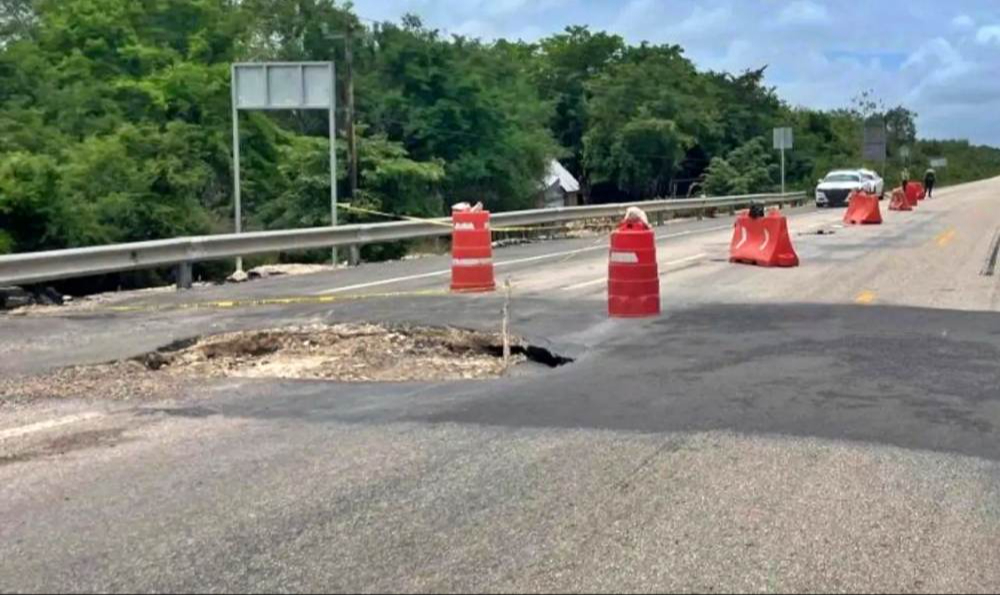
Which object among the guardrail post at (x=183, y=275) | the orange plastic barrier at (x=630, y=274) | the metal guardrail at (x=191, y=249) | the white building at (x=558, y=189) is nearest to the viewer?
the orange plastic barrier at (x=630, y=274)

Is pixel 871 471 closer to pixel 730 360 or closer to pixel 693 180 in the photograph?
pixel 730 360

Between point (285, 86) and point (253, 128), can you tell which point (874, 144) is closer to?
point (253, 128)

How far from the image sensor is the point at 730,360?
10398 mm

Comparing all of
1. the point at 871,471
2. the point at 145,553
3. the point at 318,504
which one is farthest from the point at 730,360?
the point at 145,553

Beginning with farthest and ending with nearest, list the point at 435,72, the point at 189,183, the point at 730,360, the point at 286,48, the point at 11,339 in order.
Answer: the point at 286,48, the point at 435,72, the point at 189,183, the point at 11,339, the point at 730,360

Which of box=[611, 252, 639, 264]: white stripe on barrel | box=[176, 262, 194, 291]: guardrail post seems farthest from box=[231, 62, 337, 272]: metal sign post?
box=[611, 252, 639, 264]: white stripe on barrel

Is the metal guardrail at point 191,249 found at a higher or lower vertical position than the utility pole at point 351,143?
lower

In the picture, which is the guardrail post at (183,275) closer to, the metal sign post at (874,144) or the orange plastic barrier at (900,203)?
the orange plastic barrier at (900,203)

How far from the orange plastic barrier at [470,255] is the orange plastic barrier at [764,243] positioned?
6.24m

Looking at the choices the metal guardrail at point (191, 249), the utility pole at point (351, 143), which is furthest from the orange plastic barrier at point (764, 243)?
the utility pole at point (351, 143)

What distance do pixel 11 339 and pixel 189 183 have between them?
1979 cm

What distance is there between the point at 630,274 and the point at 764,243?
320 inches

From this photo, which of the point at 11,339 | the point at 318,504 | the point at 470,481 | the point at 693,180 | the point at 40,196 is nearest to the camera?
the point at 318,504

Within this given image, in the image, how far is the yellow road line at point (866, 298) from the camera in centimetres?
1466
